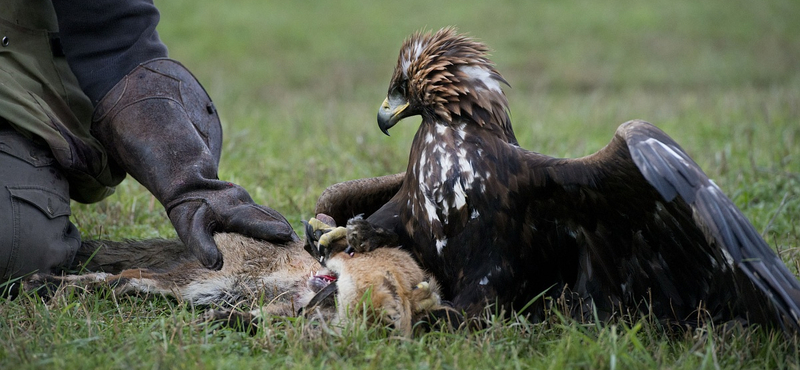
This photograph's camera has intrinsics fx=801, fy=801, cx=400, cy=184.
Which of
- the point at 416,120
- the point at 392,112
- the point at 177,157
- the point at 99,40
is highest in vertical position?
the point at 99,40

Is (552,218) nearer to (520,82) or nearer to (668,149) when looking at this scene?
(668,149)

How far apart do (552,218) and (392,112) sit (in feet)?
3.02

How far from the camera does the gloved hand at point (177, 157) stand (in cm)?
351

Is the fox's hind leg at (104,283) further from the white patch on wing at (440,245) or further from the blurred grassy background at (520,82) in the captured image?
the white patch on wing at (440,245)

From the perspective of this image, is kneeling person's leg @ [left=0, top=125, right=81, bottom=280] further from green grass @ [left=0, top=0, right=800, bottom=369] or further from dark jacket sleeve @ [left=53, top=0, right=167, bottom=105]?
dark jacket sleeve @ [left=53, top=0, right=167, bottom=105]

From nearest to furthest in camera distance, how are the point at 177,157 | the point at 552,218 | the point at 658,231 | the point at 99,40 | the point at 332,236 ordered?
the point at 658,231
the point at 552,218
the point at 332,236
the point at 177,157
the point at 99,40

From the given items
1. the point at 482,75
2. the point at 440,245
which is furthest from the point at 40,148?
the point at 482,75

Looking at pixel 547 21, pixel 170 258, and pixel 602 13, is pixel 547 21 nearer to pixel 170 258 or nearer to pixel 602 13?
pixel 602 13

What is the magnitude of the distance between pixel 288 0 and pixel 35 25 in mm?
13979

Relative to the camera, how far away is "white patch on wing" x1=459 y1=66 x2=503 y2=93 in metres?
3.51

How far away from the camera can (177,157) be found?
366 cm

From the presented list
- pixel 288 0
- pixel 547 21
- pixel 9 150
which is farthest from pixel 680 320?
pixel 288 0

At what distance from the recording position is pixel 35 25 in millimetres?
3719

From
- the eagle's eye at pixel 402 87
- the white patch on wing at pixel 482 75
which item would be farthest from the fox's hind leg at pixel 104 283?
the white patch on wing at pixel 482 75
